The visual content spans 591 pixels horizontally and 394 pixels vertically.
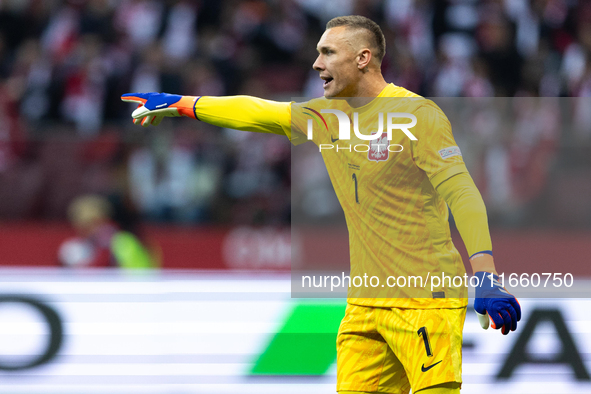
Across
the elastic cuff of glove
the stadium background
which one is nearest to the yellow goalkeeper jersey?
the elastic cuff of glove

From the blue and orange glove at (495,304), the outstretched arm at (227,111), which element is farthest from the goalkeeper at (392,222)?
the blue and orange glove at (495,304)

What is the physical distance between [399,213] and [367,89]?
570 mm

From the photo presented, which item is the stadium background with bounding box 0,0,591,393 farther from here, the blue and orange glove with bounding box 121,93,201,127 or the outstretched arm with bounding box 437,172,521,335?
the outstretched arm with bounding box 437,172,521,335

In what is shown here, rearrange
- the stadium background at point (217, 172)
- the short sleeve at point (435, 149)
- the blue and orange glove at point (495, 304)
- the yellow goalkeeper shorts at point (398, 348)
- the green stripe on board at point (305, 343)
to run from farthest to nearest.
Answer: the stadium background at point (217, 172) → the green stripe on board at point (305, 343) → the yellow goalkeeper shorts at point (398, 348) → the short sleeve at point (435, 149) → the blue and orange glove at point (495, 304)

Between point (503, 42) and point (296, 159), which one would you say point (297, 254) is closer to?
point (296, 159)

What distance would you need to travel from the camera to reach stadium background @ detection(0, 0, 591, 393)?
19.6 feet

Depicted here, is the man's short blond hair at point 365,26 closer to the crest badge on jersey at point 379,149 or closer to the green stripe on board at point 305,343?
the crest badge on jersey at point 379,149

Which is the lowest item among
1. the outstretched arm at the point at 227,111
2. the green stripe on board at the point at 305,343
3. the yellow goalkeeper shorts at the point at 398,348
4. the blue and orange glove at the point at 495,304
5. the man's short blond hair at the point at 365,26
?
the green stripe on board at the point at 305,343

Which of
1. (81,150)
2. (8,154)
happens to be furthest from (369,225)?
(8,154)

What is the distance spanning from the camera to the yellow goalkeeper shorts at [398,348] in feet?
10.6

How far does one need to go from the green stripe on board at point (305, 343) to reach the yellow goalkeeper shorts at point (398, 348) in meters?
2.38

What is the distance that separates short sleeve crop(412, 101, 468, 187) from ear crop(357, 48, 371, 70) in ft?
1.13

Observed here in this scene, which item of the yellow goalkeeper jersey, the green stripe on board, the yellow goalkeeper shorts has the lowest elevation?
the green stripe on board

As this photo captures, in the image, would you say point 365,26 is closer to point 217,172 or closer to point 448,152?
point 448,152
